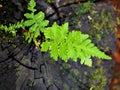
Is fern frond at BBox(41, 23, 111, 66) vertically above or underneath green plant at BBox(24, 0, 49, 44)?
underneath

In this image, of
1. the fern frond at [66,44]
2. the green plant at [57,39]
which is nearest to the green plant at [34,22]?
the green plant at [57,39]

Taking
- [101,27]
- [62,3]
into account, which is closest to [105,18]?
[101,27]

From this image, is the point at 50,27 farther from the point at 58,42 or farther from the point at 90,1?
the point at 90,1

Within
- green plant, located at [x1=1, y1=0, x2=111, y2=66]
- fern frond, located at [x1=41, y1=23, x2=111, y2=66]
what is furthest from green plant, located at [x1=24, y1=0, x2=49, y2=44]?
fern frond, located at [x1=41, y1=23, x2=111, y2=66]

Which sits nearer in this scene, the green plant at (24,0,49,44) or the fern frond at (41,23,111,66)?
the fern frond at (41,23,111,66)

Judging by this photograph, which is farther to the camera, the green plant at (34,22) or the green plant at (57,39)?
the green plant at (34,22)

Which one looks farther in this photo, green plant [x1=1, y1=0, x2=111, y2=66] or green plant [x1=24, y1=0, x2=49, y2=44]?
green plant [x1=24, y1=0, x2=49, y2=44]

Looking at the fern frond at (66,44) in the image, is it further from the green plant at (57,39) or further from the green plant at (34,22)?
the green plant at (34,22)

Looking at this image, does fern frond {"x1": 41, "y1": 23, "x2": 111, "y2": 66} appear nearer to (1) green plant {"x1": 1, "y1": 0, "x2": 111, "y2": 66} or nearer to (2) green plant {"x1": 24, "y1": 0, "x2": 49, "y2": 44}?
(1) green plant {"x1": 1, "y1": 0, "x2": 111, "y2": 66}

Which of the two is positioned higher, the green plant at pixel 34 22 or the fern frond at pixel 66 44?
the green plant at pixel 34 22
